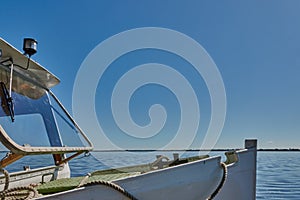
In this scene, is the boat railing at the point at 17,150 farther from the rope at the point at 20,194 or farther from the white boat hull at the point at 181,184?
the white boat hull at the point at 181,184

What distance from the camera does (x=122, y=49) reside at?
5.67 meters

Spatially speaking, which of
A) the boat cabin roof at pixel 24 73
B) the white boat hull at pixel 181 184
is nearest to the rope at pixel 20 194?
the white boat hull at pixel 181 184

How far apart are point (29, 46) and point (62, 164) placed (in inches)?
71.9

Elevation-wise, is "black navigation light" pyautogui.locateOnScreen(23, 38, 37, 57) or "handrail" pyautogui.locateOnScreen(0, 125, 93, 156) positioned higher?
"black navigation light" pyautogui.locateOnScreen(23, 38, 37, 57)

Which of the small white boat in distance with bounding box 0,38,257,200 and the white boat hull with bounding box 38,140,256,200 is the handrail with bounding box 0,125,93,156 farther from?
the white boat hull with bounding box 38,140,256,200

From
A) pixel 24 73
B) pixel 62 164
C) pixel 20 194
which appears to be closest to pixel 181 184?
pixel 20 194

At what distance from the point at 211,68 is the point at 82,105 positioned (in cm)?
433

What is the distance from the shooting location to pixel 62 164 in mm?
3705

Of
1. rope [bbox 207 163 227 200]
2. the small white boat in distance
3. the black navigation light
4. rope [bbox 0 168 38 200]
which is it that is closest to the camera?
rope [bbox 0 168 38 200]

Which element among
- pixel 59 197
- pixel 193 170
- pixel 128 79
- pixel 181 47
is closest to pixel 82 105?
pixel 128 79

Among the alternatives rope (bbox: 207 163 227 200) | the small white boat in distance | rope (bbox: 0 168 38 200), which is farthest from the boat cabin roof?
rope (bbox: 207 163 227 200)

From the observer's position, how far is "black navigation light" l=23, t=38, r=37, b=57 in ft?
8.39

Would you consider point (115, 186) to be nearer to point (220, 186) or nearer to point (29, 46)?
point (220, 186)

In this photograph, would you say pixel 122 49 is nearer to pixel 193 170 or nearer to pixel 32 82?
pixel 32 82
